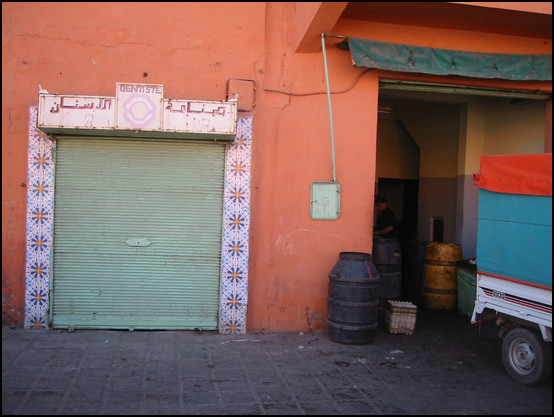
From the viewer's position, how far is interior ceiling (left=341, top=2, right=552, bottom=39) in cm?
662

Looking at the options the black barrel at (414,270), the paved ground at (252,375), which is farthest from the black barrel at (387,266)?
the black barrel at (414,270)

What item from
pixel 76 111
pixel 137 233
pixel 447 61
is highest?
pixel 447 61

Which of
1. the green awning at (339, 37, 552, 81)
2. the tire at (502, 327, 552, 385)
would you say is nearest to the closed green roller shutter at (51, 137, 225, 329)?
the green awning at (339, 37, 552, 81)

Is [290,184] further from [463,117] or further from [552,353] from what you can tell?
[463,117]

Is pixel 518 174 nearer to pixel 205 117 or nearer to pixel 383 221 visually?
pixel 205 117

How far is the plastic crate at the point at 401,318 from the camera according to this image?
7.25 m

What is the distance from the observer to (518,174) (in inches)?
219

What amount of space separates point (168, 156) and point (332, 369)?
342cm

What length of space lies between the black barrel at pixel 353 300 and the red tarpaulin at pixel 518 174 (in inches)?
70.6

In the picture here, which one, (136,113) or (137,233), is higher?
(136,113)

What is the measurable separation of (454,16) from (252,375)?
17.2 feet

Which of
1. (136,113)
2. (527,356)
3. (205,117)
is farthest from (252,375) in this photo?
(136,113)

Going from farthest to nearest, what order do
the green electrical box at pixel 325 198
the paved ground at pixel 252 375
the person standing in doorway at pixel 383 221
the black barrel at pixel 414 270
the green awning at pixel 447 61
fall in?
1. the black barrel at pixel 414 270
2. the person standing in doorway at pixel 383 221
3. the green electrical box at pixel 325 198
4. the green awning at pixel 447 61
5. the paved ground at pixel 252 375

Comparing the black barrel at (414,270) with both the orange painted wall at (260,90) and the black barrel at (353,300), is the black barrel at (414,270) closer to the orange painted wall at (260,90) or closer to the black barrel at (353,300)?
the orange painted wall at (260,90)
